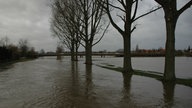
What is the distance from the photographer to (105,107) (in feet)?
21.2

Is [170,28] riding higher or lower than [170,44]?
higher

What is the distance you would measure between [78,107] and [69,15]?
2718cm

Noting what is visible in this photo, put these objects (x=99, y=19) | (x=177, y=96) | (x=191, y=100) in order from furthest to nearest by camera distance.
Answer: (x=99, y=19) → (x=177, y=96) → (x=191, y=100)

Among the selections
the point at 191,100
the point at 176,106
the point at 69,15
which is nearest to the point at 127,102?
the point at 176,106

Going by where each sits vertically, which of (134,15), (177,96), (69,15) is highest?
(69,15)

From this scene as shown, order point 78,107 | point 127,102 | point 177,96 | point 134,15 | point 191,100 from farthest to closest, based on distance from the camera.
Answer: point 134,15, point 177,96, point 191,100, point 127,102, point 78,107

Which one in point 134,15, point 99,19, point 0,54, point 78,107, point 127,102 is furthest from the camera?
point 0,54

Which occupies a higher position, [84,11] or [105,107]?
[84,11]

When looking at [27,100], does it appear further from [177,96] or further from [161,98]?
[177,96]

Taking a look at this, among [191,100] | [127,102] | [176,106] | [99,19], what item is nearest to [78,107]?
[127,102]

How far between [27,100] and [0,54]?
36.8 meters

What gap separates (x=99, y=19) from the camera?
30.6 metres

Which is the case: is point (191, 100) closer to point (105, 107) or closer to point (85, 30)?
point (105, 107)

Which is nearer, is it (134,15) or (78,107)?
(78,107)
